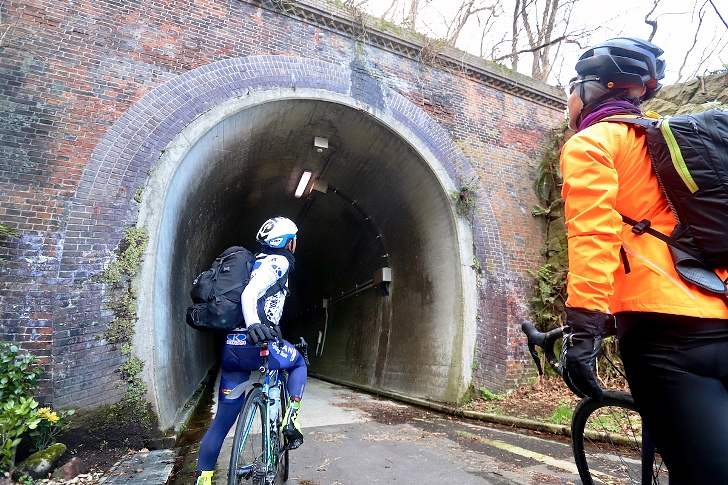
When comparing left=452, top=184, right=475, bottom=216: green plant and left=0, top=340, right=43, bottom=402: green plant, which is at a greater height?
left=452, top=184, right=475, bottom=216: green plant

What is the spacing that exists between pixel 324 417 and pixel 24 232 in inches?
166

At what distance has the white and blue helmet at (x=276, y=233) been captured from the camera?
3209mm

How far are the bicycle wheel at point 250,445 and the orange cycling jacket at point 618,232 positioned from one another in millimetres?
2028

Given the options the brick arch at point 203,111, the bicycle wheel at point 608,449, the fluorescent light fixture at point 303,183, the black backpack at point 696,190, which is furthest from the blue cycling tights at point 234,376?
the fluorescent light fixture at point 303,183

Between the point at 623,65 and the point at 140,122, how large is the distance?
5376mm

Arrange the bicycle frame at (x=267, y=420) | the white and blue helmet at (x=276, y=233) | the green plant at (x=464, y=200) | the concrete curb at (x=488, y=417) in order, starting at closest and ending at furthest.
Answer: the bicycle frame at (x=267, y=420), the white and blue helmet at (x=276, y=233), the concrete curb at (x=488, y=417), the green plant at (x=464, y=200)

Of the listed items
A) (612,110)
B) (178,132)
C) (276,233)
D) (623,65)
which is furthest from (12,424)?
(623,65)

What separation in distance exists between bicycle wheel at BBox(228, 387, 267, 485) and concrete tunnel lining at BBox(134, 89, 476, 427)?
8.14 feet

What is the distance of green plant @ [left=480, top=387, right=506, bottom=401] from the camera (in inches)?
266

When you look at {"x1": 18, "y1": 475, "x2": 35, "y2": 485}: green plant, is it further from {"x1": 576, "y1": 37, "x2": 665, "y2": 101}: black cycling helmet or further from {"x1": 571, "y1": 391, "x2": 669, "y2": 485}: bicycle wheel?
{"x1": 576, "y1": 37, "x2": 665, "y2": 101}: black cycling helmet

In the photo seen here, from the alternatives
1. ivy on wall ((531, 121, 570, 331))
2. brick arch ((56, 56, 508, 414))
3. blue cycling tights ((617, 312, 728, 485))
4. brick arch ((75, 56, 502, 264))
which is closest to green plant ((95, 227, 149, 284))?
brick arch ((56, 56, 508, 414))

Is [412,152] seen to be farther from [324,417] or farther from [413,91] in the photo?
[324,417]

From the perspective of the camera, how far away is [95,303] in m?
4.68

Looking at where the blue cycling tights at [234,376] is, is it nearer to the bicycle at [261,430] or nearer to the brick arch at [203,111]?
the bicycle at [261,430]
